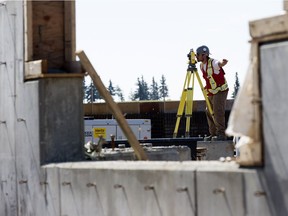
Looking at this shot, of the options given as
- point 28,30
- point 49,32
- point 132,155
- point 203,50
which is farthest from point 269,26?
point 203,50

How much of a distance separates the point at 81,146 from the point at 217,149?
7.50 meters

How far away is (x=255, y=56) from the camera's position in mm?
8664

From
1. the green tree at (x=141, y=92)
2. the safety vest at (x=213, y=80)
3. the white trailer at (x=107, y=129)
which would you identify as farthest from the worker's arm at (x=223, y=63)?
the green tree at (x=141, y=92)

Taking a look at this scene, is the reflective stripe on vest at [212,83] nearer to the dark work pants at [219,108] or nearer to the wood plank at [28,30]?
the dark work pants at [219,108]

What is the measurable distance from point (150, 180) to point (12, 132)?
11.1 feet


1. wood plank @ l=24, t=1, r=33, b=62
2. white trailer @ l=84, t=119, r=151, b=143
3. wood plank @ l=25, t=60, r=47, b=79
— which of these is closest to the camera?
wood plank @ l=25, t=60, r=47, b=79

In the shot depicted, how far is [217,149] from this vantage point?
19547mm

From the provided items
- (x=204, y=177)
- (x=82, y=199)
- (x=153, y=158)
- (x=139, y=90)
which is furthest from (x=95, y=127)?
(x=139, y=90)

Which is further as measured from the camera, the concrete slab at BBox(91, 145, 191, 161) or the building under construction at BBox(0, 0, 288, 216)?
the concrete slab at BBox(91, 145, 191, 161)

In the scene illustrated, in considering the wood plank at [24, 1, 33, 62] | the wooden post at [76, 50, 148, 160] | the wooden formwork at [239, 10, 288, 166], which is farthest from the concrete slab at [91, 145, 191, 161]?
the wooden formwork at [239, 10, 288, 166]

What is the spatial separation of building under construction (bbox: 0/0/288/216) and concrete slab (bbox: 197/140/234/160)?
272 inches

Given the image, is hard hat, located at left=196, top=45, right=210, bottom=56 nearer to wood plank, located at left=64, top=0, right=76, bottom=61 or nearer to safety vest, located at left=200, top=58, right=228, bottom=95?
safety vest, located at left=200, top=58, right=228, bottom=95

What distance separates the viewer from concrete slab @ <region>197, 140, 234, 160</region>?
19.1m

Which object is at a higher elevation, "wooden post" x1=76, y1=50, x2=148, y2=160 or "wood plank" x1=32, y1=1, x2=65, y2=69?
"wood plank" x1=32, y1=1, x2=65, y2=69
